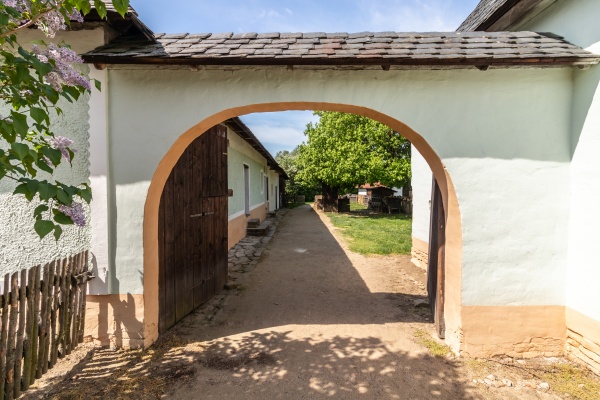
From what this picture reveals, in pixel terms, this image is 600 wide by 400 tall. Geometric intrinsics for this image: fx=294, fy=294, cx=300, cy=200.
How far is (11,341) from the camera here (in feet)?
8.04

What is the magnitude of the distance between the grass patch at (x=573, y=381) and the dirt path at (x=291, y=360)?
0.71 feet

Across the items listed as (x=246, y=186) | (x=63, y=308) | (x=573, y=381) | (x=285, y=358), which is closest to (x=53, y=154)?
(x=63, y=308)

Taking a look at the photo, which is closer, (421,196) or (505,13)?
Answer: (505,13)

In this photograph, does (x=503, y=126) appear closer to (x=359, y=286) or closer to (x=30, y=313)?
(x=359, y=286)

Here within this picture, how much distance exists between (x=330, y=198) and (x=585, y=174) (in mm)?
19716

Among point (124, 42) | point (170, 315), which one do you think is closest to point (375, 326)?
point (170, 315)

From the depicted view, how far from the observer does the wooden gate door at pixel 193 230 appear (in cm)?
384

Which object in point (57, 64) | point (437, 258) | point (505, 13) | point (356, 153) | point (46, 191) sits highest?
point (505, 13)

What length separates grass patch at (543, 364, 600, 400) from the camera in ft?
8.97

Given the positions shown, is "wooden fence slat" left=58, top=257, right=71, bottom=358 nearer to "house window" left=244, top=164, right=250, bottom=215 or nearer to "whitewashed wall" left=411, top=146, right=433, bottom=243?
"whitewashed wall" left=411, top=146, right=433, bottom=243

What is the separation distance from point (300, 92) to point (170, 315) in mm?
3304

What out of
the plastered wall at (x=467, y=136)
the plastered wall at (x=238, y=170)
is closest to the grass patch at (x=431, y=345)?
the plastered wall at (x=467, y=136)

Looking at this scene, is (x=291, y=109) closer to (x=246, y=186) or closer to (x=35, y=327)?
(x=35, y=327)

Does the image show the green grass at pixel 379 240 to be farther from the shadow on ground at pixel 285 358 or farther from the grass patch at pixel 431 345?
the grass patch at pixel 431 345
